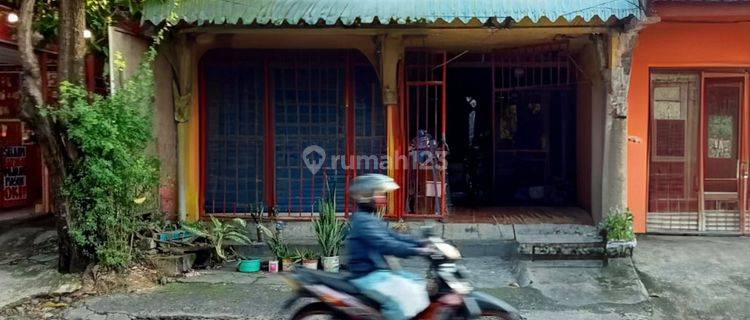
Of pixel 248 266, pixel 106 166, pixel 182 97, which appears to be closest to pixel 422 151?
pixel 248 266

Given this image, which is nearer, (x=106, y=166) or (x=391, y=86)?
(x=106, y=166)

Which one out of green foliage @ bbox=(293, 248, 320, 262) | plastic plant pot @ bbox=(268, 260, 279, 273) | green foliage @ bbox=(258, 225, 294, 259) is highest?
green foliage @ bbox=(258, 225, 294, 259)

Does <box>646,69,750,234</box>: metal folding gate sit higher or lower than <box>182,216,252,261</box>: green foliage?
higher

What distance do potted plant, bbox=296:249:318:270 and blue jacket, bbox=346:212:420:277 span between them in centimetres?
330

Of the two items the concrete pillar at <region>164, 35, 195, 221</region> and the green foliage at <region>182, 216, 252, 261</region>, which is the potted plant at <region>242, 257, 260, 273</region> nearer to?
the green foliage at <region>182, 216, 252, 261</region>

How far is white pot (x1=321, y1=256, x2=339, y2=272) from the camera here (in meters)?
7.76

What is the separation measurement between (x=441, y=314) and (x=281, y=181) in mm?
5360

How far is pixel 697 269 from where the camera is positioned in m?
7.34

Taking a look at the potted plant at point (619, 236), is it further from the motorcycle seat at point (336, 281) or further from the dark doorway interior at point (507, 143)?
the motorcycle seat at point (336, 281)

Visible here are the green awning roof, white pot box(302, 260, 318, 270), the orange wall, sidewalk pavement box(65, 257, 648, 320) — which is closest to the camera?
sidewalk pavement box(65, 257, 648, 320)

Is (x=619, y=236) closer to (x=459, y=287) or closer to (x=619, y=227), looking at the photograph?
(x=619, y=227)

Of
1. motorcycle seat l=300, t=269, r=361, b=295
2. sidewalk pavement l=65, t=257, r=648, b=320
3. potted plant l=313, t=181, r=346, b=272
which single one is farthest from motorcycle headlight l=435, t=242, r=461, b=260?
potted plant l=313, t=181, r=346, b=272

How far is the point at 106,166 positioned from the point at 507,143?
7.10 m

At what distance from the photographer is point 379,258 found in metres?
4.41
